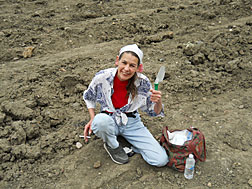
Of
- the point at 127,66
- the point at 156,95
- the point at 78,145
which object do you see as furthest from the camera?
the point at 78,145

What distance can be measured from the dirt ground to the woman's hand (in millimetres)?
559

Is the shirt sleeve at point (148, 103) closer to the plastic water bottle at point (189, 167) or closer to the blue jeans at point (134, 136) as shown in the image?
the blue jeans at point (134, 136)

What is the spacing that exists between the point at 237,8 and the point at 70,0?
4638 mm

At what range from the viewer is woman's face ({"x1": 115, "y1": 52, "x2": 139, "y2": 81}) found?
89.6 inches

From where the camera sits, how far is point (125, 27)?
528 centimetres

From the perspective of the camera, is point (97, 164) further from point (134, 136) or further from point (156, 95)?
point (156, 95)

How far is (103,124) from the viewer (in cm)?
230

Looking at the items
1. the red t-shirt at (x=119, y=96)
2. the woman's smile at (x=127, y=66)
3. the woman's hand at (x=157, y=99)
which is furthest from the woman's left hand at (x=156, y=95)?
the red t-shirt at (x=119, y=96)

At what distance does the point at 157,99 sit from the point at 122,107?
477 mm

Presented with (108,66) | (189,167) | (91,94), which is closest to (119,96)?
(91,94)

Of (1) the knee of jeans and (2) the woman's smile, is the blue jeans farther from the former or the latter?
(2) the woman's smile

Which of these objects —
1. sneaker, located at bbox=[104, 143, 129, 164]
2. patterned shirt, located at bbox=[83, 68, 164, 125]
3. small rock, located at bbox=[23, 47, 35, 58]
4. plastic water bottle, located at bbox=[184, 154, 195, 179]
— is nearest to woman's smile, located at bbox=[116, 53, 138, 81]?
patterned shirt, located at bbox=[83, 68, 164, 125]

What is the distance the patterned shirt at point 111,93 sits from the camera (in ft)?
8.05

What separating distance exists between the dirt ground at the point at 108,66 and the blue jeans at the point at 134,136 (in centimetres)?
12
